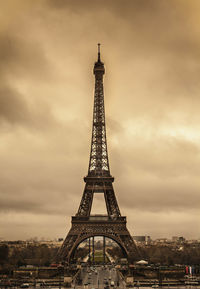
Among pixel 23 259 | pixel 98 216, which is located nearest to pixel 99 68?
pixel 98 216

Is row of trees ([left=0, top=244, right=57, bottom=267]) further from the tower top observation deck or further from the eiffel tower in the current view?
the tower top observation deck

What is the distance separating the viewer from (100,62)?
76312 mm

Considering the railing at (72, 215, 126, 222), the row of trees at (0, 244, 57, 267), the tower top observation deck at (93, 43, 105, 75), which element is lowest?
the row of trees at (0, 244, 57, 267)

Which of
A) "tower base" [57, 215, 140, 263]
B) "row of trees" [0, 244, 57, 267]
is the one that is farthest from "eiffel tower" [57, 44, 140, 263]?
"row of trees" [0, 244, 57, 267]

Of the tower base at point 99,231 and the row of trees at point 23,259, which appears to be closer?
the tower base at point 99,231

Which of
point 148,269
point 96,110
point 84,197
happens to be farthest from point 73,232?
point 96,110

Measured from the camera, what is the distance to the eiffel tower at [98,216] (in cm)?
6575

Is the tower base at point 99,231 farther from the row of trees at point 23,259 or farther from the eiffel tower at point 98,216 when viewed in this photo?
the row of trees at point 23,259

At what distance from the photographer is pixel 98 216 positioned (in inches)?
2756

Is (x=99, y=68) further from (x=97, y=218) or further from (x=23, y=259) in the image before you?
(x=23, y=259)

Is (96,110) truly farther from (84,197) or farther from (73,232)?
(73,232)

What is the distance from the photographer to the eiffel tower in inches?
2589

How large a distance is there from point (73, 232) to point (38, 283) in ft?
41.0

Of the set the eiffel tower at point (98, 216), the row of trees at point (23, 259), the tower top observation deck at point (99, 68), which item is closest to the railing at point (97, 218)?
the eiffel tower at point (98, 216)
